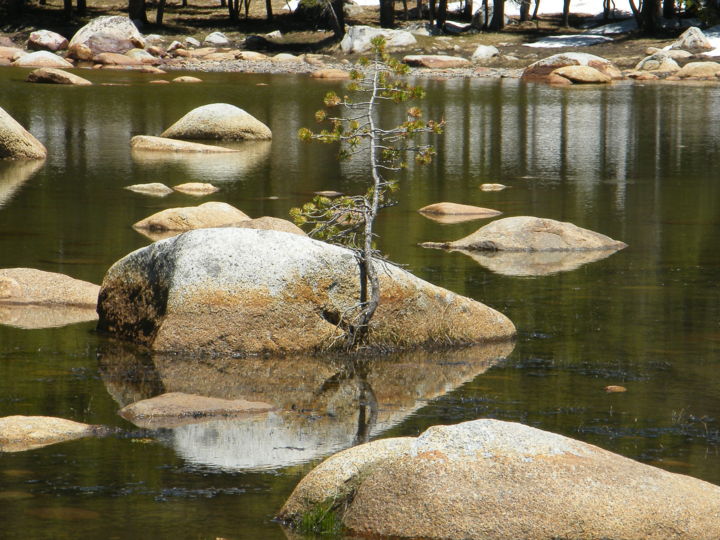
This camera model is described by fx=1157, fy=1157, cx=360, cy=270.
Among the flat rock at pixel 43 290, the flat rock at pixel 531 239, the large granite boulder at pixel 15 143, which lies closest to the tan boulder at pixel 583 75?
the large granite boulder at pixel 15 143

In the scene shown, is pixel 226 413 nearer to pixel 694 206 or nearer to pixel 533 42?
pixel 694 206

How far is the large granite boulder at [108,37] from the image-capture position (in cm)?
6744

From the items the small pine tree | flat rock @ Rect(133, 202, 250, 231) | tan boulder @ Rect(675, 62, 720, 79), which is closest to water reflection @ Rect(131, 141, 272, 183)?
flat rock @ Rect(133, 202, 250, 231)

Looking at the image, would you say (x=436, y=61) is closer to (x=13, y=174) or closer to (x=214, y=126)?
(x=214, y=126)

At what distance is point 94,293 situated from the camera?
13508mm

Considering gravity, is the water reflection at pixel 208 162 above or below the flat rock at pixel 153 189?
above

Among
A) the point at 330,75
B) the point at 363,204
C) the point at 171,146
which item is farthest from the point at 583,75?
the point at 363,204

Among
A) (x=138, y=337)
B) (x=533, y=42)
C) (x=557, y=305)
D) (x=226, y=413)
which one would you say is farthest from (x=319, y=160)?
(x=533, y=42)

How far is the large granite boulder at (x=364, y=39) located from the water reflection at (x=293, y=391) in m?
61.6

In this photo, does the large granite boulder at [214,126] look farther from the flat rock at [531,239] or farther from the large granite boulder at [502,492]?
the large granite boulder at [502,492]

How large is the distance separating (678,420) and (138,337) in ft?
17.9

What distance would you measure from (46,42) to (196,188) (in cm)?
5229

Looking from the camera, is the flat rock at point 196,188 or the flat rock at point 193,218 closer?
the flat rock at point 193,218

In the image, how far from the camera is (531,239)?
17.5m
